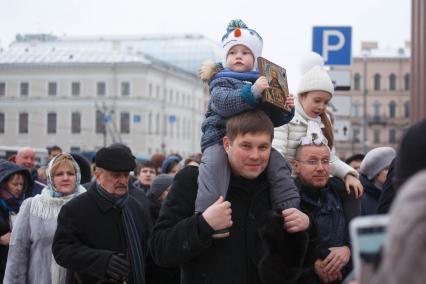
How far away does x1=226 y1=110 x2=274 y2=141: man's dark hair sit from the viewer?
3.55 meters

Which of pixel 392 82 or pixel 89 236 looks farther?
pixel 392 82

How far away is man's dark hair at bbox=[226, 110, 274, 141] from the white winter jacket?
2.30ft

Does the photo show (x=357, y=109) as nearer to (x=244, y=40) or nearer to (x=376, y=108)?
(x=376, y=108)

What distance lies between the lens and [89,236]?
502 cm

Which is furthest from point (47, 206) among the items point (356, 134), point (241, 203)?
point (356, 134)

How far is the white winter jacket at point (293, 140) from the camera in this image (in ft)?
14.3

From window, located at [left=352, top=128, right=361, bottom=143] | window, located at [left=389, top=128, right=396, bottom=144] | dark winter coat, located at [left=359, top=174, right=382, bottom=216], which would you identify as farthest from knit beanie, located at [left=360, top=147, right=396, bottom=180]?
window, located at [left=389, top=128, right=396, bottom=144]

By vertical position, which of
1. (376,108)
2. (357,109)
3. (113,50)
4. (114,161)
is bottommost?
(114,161)

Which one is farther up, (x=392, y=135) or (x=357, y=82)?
(x=357, y=82)

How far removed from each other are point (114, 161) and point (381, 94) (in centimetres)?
9498

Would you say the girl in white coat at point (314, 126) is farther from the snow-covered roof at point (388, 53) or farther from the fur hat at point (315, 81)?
the snow-covered roof at point (388, 53)

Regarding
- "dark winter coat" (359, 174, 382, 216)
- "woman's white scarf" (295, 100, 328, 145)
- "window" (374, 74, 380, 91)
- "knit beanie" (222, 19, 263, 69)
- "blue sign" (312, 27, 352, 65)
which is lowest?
"dark winter coat" (359, 174, 382, 216)

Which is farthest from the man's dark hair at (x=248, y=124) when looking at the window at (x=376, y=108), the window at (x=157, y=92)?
the window at (x=376, y=108)

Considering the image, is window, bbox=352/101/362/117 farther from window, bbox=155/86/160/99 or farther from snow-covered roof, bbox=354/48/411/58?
window, bbox=155/86/160/99
